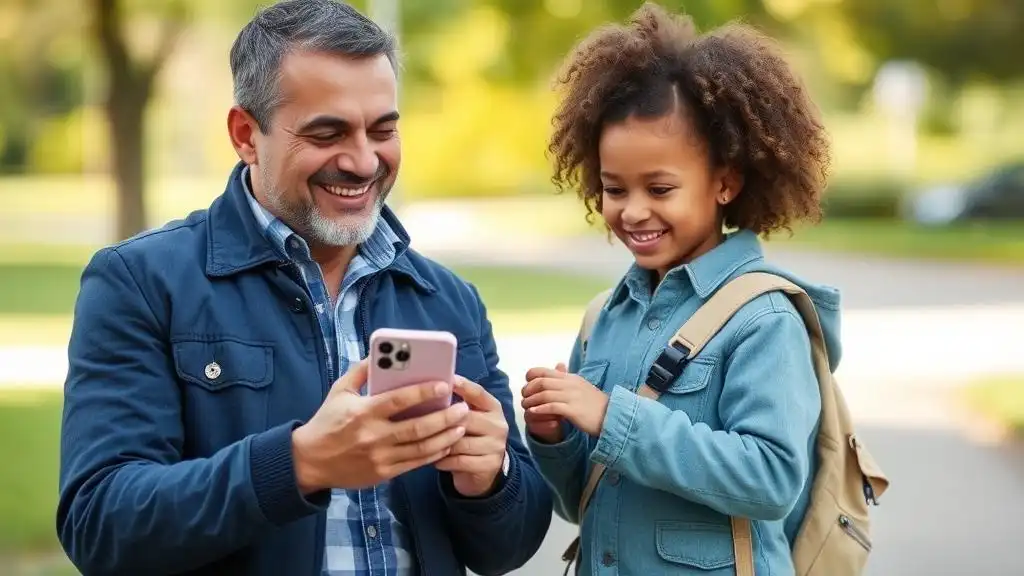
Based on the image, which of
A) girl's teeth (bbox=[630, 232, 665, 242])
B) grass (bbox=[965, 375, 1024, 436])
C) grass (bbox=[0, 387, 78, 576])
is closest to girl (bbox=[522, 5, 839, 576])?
girl's teeth (bbox=[630, 232, 665, 242])

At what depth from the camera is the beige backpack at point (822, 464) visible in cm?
317

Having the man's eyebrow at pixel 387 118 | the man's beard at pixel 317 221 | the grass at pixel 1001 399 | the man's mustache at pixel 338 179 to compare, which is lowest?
the grass at pixel 1001 399

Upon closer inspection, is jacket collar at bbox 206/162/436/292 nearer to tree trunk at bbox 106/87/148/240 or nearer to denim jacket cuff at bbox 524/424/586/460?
denim jacket cuff at bbox 524/424/586/460

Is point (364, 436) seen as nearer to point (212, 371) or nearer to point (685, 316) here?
point (212, 371)

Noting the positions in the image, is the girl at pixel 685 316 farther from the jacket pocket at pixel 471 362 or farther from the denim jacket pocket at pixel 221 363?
the denim jacket pocket at pixel 221 363

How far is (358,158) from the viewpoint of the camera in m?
3.05

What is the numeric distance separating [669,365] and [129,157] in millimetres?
18149

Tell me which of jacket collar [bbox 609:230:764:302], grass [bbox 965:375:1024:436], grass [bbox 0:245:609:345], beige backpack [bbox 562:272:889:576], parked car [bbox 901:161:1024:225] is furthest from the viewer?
parked car [bbox 901:161:1024:225]

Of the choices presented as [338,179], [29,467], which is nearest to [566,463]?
[338,179]

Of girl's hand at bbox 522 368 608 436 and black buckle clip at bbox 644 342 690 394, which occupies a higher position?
black buckle clip at bbox 644 342 690 394

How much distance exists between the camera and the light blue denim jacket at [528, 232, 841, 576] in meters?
2.98

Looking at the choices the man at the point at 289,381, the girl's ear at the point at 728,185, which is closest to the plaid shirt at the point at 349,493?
the man at the point at 289,381

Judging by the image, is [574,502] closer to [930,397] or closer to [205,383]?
[205,383]

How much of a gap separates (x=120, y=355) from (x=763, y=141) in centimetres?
157
